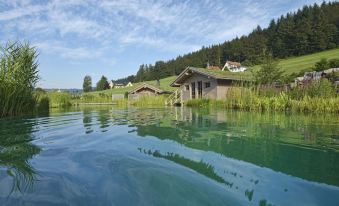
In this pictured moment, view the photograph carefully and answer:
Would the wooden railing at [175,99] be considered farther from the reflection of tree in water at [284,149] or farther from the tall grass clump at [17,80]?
the reflection of tree in water at [284,149]

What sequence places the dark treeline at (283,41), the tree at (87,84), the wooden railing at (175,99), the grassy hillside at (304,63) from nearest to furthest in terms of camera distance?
the wooden railing at (175,99)
the grassy hillside at (304,63)
the dark treeline at (283,41)
the tree at (87,84)

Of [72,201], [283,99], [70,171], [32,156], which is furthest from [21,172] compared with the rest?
[283,99]

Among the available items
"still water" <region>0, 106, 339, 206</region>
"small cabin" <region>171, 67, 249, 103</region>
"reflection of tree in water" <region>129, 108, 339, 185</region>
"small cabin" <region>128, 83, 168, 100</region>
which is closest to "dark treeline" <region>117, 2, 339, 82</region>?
"small cabin" <region>128, 83, 168, 100</region>

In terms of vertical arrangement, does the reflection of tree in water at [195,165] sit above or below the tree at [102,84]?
below

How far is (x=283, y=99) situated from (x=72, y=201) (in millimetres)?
13334

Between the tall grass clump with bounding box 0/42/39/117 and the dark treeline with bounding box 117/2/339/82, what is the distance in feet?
135

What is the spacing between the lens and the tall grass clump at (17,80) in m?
10.7

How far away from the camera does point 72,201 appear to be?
2.54 m

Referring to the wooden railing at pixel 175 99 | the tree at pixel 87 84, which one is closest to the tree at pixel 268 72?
the wooden railing at pixel 175 99

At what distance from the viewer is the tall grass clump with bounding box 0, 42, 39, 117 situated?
10.7 m

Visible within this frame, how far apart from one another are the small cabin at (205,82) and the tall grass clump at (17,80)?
15.0 meters

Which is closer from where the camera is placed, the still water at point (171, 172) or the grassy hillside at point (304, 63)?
the still water at point (171, 172)

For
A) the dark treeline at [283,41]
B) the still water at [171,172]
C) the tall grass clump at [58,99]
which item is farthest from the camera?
the dark treeline at [283,41]

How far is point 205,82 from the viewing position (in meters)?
27.2
